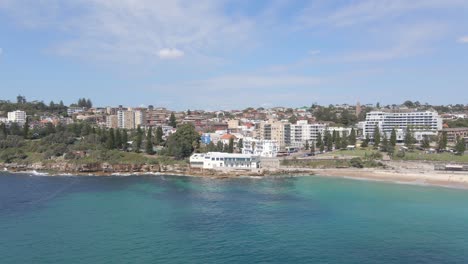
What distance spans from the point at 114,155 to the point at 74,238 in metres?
25.0

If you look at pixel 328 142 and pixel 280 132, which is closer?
pixel 328 142

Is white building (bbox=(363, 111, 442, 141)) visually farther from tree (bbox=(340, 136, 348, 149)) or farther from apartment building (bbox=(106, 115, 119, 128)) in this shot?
apartment building (bbox=(106, 115, 119, 128))

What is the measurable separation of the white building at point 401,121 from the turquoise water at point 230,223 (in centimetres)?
3355

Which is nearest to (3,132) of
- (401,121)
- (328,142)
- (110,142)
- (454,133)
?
(110,142)

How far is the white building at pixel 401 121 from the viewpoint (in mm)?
63281

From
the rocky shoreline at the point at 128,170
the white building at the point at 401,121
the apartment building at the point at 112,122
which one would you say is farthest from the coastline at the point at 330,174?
the apartment building at the point at 112,122

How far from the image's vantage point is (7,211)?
23.1m

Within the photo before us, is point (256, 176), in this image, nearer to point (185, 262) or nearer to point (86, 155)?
point (86, 155)

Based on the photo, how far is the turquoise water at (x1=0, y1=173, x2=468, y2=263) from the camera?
16312mm

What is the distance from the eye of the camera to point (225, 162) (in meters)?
40.7

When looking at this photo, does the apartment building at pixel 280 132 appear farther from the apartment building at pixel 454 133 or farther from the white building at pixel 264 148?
the apartment building at pixel 454 133

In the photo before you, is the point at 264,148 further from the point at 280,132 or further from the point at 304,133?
the point at 304,133

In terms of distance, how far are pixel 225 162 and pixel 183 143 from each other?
20.0ft

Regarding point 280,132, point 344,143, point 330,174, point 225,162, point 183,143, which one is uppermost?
point 280,132
